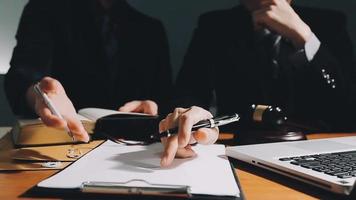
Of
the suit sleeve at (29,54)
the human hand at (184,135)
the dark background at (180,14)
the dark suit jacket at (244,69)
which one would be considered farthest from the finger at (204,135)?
the dark background at (180,14)

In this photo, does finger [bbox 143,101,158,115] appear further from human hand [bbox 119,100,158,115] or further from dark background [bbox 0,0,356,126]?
dark background [bbox 0,0,356,126]

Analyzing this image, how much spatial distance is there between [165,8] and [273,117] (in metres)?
0.90

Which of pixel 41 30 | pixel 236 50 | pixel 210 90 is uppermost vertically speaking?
pixel 41 30

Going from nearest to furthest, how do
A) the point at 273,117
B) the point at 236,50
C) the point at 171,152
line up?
the point at 171,152 → the point at 273,117 → the point at 236,50

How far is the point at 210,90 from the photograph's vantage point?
4.54 ft

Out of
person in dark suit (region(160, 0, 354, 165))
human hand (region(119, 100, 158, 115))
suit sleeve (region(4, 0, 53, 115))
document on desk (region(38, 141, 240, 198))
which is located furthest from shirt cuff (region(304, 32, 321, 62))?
suit sleeve (region(4, 0, 53, 115))

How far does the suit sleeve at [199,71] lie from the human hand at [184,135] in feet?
1.74

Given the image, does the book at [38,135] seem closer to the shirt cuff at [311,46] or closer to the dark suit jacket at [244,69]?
the dark suit jacket at [244,69]

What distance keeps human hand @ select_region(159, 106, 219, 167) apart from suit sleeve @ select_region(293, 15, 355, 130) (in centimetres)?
51

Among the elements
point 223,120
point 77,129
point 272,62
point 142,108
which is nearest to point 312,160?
point 223,120

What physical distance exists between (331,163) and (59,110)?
0.47 metres

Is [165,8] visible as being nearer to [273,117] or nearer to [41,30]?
[41,30]

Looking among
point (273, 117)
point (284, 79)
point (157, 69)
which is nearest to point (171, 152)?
point (273, 117)

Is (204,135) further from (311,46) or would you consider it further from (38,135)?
(311,46)
